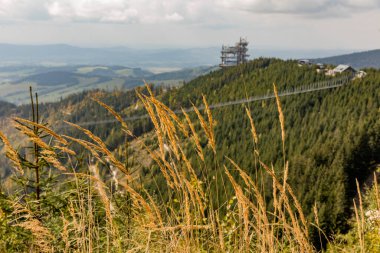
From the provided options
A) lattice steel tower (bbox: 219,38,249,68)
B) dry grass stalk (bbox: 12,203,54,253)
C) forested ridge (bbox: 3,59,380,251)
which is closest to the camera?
dry grass stalk (bbox: 12,203,54,253)

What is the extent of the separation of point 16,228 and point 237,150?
3522 inches

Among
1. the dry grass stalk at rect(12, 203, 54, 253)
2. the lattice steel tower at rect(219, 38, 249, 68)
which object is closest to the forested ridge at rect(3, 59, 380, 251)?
the dry grass stalk at rect(12, 203, 54, 253)

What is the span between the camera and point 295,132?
87562 millimetres

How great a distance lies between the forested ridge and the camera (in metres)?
31.3

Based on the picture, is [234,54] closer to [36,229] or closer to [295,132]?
[295,132]

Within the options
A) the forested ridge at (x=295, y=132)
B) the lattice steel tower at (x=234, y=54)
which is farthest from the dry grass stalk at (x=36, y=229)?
the lattice steel tower at (x=234, y=54)

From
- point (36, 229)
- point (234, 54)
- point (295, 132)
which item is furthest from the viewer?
point (234, 54)

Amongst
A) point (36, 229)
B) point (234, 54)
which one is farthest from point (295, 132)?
point (234, 54)

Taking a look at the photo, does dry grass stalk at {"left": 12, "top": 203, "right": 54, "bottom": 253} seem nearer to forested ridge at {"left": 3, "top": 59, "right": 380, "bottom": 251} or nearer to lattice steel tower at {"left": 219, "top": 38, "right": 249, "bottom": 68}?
forested ridge at {"left": 3, "top": 59, "right": 380, "bottom": 251}

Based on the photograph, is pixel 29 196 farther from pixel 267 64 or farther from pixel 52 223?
pixel 267 64

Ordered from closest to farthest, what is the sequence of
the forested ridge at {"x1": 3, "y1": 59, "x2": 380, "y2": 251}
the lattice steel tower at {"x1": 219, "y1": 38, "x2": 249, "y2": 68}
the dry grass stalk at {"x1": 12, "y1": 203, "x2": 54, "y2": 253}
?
1. the dry grass stalk at {"x1": 12, "y1": 203, "x2": 54, "y2": 253}
2. the forested ridge at {"x1": 3, "y1": 59, "x2": 380, "y2": 251}
3. the lattice steel tower at {"x1": 219, "y1": 38, "x2": 249, "y2": 68}

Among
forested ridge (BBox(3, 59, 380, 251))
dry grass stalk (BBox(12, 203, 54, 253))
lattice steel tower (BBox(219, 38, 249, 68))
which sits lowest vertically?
forested ridge (BBox(3, 59, 380, 251))

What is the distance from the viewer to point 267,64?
156 meters

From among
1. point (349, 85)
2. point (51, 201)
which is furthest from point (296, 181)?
point (349, 85)
